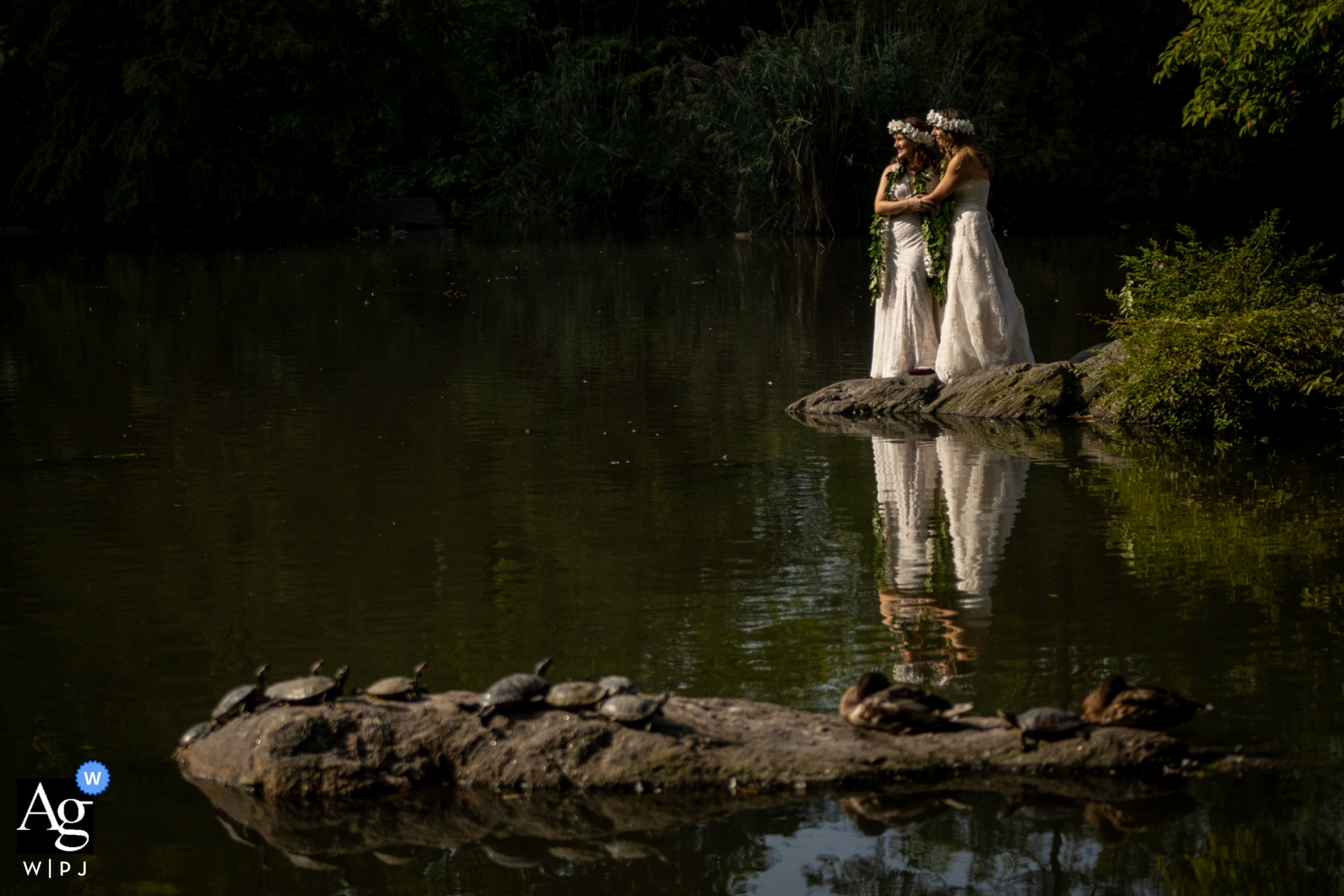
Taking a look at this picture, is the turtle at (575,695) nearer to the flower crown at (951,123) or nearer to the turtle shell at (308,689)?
the turtle shell at (308,689)

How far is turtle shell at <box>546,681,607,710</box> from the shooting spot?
16.0 ft

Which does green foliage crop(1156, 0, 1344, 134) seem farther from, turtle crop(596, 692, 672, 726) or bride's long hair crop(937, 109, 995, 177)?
turtle crop(596, 692, 672, 726)

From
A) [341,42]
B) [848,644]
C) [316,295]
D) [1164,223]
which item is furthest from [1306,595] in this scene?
[341,42]

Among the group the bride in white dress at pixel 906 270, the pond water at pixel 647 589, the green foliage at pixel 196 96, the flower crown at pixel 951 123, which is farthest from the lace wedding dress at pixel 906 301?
the green foliage at pixel 196 96

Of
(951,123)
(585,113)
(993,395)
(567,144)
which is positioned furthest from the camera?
(567,144)

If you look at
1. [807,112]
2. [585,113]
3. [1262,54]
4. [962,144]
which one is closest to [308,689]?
[962,144]

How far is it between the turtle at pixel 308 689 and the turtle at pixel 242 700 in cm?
4

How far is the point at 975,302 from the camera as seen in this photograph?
11797 mm

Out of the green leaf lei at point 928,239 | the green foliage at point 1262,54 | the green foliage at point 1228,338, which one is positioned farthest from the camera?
the green foliage at point 1262,54

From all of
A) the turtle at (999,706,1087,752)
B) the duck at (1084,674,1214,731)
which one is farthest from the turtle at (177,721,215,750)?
the duck at (1084,674,1214,731)

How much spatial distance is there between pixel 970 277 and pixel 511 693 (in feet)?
25.4

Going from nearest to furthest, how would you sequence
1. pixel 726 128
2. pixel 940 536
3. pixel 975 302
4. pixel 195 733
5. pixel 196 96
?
pixel 195 733 < pixel 940 536 < pixel 975 302 < pixel 726 128 < pixel 196 96

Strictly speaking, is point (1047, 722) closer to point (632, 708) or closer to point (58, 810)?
point (632, 708)

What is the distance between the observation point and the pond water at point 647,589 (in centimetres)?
440
